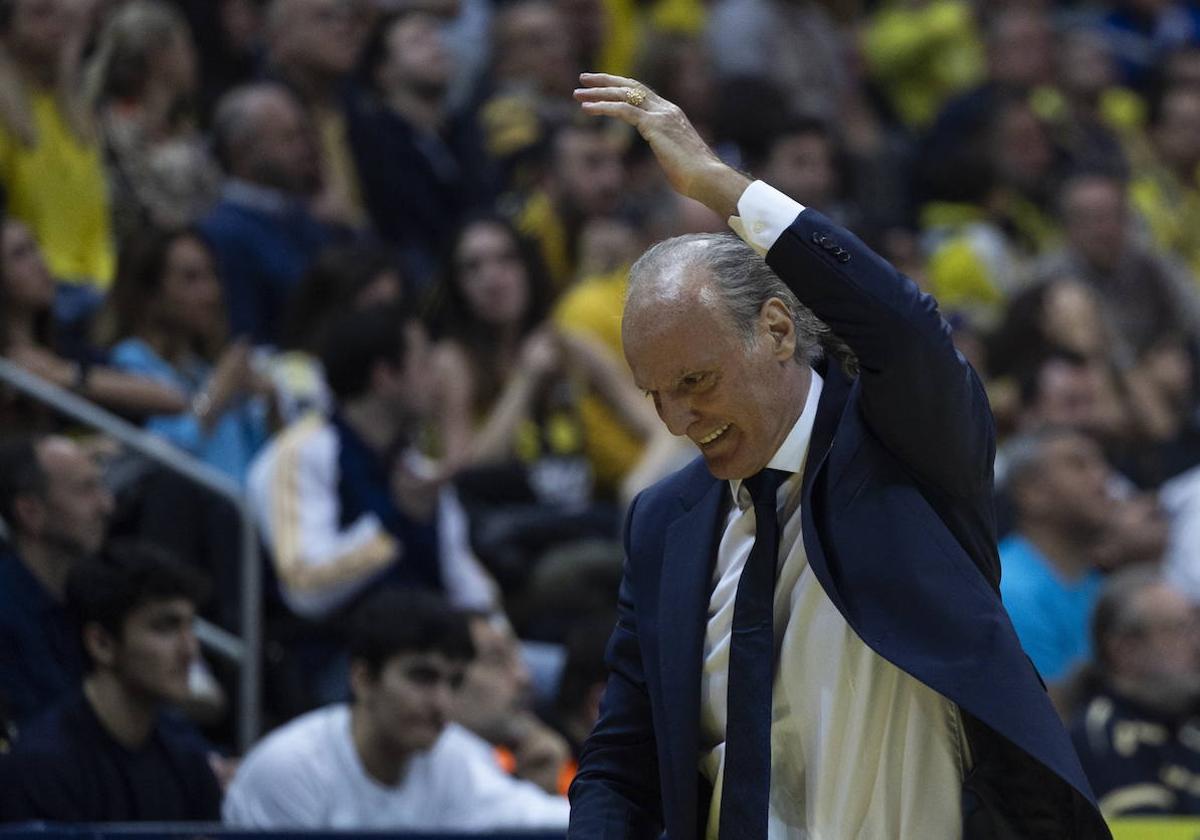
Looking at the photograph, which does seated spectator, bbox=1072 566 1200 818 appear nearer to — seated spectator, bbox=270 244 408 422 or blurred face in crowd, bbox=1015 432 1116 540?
blurred face in crowd, bbox=1015 432 1116 540

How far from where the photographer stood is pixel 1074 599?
7.60 meters

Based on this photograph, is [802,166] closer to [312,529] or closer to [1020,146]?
[1020,146]

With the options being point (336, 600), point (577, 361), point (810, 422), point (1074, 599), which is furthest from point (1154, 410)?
point (810, 422)

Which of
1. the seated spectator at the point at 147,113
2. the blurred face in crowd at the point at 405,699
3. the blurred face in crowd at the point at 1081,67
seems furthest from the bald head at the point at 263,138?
the blurred face in crowd at the point at 1081,67

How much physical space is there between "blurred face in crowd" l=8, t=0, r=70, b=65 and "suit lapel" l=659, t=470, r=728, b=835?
5.22 m

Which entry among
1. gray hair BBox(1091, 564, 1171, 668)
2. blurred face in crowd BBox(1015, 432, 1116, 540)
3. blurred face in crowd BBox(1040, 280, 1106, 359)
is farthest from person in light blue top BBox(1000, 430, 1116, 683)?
blurred face in crowd BBox(1040, 280, 1106, 359)

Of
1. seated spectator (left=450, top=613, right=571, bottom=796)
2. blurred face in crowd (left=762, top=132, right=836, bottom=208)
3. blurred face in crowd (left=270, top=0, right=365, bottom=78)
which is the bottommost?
seated spectator (left=450, top=613, right=571, bottom=796)

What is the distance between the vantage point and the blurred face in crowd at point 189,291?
739cm

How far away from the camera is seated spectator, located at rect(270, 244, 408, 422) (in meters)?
7.70

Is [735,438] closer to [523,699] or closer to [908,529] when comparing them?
[908,529]

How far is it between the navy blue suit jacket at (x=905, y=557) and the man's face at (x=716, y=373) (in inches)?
3.5

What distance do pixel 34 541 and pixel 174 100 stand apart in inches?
124

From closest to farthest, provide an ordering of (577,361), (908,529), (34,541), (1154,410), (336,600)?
(908,529), (34,541), (336,600), (577,361), (1154,410)

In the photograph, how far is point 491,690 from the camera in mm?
6695
